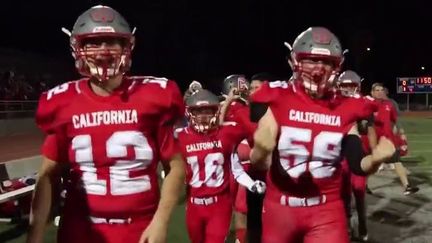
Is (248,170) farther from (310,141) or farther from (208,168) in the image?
(310,141)

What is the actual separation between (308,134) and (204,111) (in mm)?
2160

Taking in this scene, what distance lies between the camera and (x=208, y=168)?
19.5 ft

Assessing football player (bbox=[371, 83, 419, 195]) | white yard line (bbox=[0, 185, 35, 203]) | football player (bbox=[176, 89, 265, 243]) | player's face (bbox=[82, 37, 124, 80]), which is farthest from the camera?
football player (bbox=[371, 83, 419, 195])

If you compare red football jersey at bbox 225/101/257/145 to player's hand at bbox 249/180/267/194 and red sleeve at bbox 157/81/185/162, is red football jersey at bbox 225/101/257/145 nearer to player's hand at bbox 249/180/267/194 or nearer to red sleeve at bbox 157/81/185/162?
player's hand at bbox 249/180/267/194

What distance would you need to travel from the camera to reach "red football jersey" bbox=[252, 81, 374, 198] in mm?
4023

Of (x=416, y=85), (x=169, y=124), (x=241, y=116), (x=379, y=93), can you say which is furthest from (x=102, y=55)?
(x=416, y=85)

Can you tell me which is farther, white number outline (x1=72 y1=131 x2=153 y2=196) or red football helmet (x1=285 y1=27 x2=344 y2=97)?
red football helmet (x1=285 y1=27 x2=344 y2=97)

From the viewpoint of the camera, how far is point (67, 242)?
315cm

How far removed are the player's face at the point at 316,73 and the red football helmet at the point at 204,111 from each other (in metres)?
2.05

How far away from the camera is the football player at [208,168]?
5.80 m

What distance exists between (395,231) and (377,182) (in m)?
4.40

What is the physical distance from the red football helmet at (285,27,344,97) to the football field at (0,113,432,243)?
3.58m

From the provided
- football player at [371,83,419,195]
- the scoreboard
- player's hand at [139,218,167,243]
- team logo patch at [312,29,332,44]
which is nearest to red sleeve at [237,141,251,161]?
team logo patch at [312,29,332,44]

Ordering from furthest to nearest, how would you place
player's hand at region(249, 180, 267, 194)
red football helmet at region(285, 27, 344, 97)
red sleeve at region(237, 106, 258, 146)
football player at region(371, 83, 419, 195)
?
football player at region(371, 83, 419, 195)
red sleeve at region(237, 106, 258, 146)
player's hand at region(249, 180, 267, 194)
red football helmet at region(285, 27, 344, 97)
